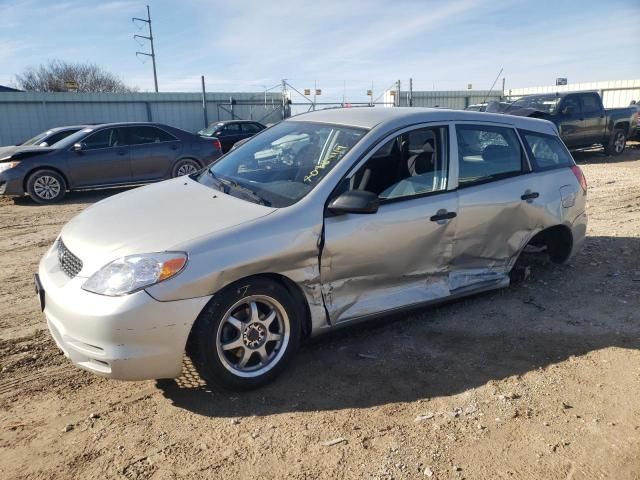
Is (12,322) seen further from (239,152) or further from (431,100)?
(431,100)

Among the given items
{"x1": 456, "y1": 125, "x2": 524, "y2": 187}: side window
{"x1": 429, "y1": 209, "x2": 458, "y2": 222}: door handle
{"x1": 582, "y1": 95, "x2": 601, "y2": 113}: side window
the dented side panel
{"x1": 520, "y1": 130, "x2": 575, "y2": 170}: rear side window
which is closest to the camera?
the dented side panel

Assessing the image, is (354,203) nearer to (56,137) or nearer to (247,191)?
(247,191)

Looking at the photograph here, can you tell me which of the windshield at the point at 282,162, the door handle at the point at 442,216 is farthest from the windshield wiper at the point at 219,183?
the door handle at the point at 442,216

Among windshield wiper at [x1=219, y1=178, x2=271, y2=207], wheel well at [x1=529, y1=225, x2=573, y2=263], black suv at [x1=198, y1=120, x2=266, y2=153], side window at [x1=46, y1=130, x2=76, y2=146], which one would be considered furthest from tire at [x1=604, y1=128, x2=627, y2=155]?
windshield wiper at [x1=219, y1=178, x2=271, y2=207]

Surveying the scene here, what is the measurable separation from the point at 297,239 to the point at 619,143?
16.3m

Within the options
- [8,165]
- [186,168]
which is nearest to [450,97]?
[186,168]

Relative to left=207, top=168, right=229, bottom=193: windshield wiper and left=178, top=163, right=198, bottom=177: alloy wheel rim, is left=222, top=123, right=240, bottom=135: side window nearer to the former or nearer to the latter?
left=178, top=163, right=198, bottom=177: alloy wheel rim

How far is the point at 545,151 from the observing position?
491 centimetres

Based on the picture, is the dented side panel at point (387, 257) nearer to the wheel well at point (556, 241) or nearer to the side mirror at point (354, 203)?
the side mirror at point (354, 203)

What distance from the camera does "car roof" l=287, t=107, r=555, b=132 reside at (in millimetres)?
3996

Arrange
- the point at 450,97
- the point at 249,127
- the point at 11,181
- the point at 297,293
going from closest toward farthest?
the point at 297,293
the point at 11,181
the point at 249,127
the point at 450,97

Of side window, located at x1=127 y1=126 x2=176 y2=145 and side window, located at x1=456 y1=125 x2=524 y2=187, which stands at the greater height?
side window, located at x1=127 y1=126 x2=176 y2=145

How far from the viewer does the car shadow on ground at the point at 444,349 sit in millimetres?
3273

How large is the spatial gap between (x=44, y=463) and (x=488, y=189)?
357 cm
